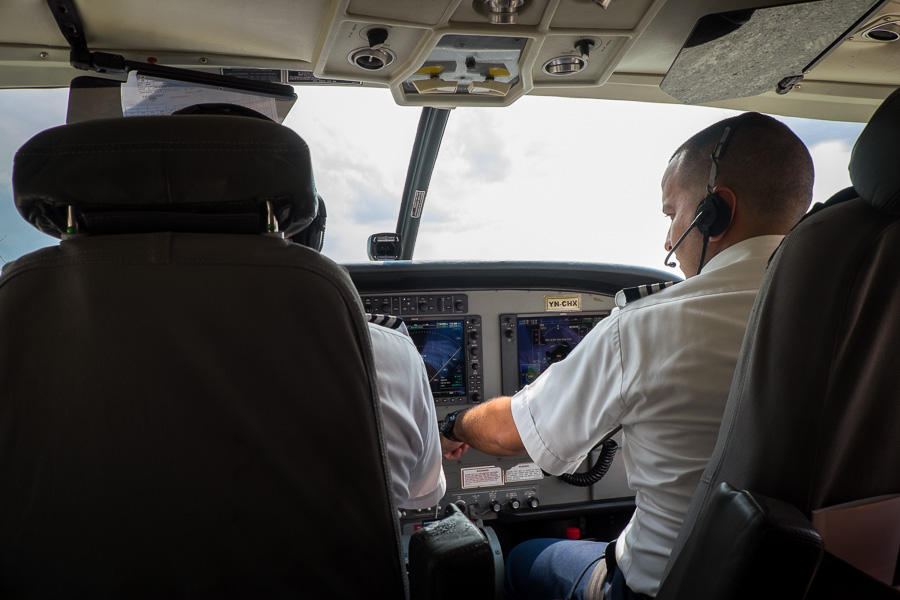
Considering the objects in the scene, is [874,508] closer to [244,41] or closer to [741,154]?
[741,154]

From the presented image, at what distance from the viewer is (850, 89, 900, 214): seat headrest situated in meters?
0.66

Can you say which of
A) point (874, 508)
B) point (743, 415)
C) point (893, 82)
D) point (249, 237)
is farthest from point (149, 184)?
point (893, 82)

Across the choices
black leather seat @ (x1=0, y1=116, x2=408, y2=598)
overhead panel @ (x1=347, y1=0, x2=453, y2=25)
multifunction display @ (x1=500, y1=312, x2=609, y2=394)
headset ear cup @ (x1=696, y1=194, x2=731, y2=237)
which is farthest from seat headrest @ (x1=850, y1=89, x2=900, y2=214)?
multifunction display @ (x1=500, y1=312, x2=609, y2=394)

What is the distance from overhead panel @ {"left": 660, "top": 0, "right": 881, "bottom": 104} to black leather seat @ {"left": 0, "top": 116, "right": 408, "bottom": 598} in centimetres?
134

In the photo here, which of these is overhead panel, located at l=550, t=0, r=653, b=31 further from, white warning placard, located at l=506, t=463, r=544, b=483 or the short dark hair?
white warning placard, located at l=506, t=463, r=544, b=483

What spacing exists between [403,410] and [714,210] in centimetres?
A: 78

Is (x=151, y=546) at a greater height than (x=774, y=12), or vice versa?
(x=774, y=12)

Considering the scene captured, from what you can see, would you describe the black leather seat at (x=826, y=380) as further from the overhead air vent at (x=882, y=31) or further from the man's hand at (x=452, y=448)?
the overhead air vent at (x=882, y=31)

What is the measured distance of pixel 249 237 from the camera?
0.68m

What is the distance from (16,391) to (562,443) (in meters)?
0.95

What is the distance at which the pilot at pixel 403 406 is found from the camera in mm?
994

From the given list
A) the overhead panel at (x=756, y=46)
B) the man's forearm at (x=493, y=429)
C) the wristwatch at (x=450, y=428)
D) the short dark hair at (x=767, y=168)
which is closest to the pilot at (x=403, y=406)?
the man's forearm at (x=493, y=429)

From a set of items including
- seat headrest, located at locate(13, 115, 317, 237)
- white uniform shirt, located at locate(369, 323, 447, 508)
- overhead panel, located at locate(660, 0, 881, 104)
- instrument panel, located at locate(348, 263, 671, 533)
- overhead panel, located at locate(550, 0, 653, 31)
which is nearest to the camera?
seat headrest, located at locate(13, 115, 317, 237)

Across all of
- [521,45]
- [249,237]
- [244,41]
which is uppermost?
[244,41]
